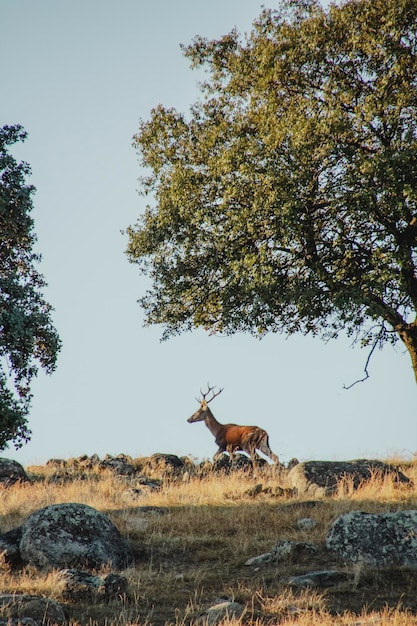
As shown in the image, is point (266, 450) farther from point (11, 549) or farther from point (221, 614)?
point (221, 614)

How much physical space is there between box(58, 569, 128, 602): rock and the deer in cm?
1513

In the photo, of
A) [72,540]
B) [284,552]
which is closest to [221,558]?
[284,552]

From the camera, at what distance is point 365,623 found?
27.9 ft

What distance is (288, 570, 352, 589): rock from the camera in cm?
1043

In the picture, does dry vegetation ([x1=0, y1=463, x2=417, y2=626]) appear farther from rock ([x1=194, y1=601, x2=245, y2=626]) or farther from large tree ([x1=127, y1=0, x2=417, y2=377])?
large tree ([x1=127, y1=0, x2=417, y2=377])

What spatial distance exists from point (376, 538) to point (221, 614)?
Result: 4.10 meters

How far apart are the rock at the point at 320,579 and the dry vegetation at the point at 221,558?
19 cm

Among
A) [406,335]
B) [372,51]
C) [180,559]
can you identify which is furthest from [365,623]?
[372,51]

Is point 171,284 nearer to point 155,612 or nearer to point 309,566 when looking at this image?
point 309,566

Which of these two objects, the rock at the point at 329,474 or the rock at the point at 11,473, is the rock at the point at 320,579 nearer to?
the rock at the point at 329,474

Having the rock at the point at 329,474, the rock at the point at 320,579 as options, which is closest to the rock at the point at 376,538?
the rock at the point at 320,579

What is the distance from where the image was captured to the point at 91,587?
396 inches

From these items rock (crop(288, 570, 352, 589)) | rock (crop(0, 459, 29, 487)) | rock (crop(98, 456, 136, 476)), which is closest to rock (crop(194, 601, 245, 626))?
rock (crop(288, 570, 352, 589))

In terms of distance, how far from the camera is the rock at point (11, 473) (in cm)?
2234
